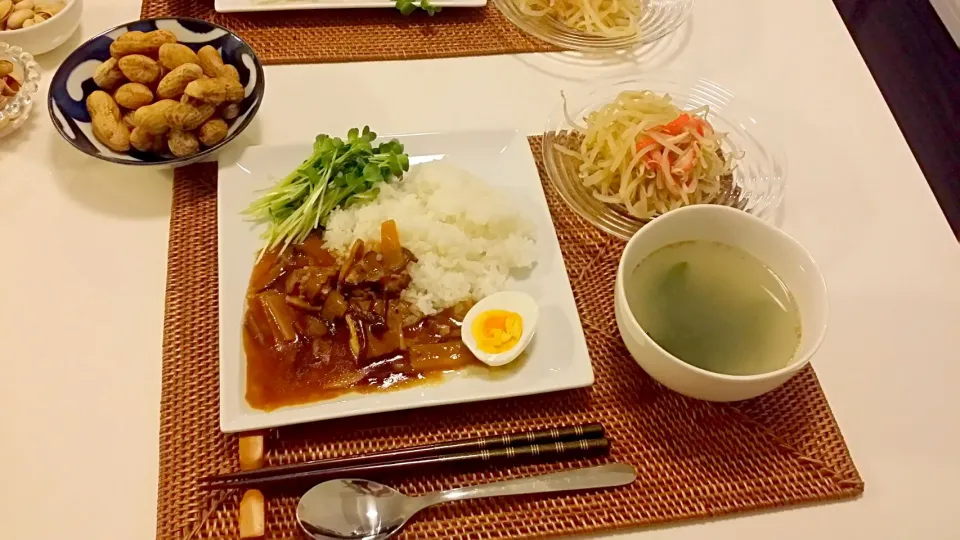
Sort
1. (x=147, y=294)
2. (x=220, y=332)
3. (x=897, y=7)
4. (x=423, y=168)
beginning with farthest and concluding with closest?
(x=897, y=7)
(x=423, y=168)
(x=147, y=294)
(x=220, y=332)

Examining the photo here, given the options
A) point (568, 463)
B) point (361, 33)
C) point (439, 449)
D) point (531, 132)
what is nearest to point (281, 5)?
point (361, 33)

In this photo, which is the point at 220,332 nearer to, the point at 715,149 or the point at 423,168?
the point at 423,168

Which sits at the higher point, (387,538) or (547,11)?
(547,11)

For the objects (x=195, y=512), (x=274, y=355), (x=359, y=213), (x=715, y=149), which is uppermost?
(x=715, y=149)

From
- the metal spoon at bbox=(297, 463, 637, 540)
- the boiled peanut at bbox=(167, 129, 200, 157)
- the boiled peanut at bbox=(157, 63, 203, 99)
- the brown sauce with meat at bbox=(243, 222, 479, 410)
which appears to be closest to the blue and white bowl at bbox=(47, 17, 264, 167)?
the boiled peanut at bbox=(167, 129, 200, 157)

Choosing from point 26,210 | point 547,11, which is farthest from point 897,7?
point 26,210

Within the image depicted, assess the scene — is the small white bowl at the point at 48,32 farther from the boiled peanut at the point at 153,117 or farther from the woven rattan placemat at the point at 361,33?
the boiled peanut at the point at 153,117

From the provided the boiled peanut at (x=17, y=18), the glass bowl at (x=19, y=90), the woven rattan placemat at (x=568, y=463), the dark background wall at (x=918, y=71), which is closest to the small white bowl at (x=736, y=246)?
the woven rattan placemat at (x=568, y=463)
